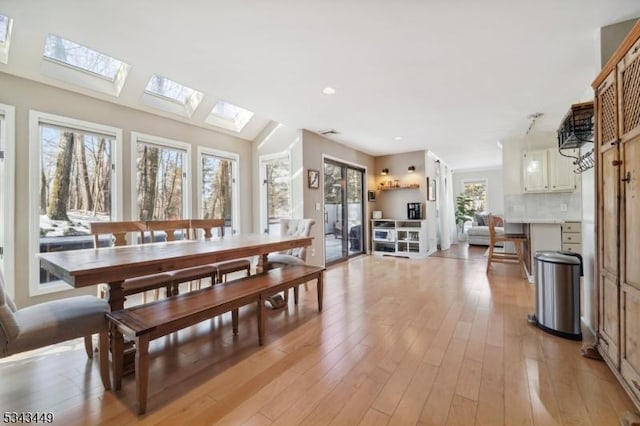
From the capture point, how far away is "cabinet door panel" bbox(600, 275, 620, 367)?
1.65 metres

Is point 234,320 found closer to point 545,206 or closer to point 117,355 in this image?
point 117,355

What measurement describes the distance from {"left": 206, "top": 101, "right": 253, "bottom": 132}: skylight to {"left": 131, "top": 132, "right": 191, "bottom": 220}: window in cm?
70

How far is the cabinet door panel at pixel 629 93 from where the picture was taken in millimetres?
1455

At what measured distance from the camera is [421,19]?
79.0 inches

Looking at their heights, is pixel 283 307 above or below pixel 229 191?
below

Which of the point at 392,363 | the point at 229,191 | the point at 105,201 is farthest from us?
the point at 229,191

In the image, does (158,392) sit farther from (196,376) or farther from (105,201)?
(105,201)

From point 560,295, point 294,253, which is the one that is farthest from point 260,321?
point 560,295

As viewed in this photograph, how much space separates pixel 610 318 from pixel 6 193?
16.8 ft

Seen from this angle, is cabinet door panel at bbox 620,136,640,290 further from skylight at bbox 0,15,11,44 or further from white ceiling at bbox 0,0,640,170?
skylight at bbox 0,15,11,44

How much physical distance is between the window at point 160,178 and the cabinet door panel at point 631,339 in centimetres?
470

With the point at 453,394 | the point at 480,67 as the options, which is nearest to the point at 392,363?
the point at 453,394

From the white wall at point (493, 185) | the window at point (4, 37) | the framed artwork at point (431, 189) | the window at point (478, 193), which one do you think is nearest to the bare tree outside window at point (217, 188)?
the window at point (4, 37)

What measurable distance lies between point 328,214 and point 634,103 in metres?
4.34
